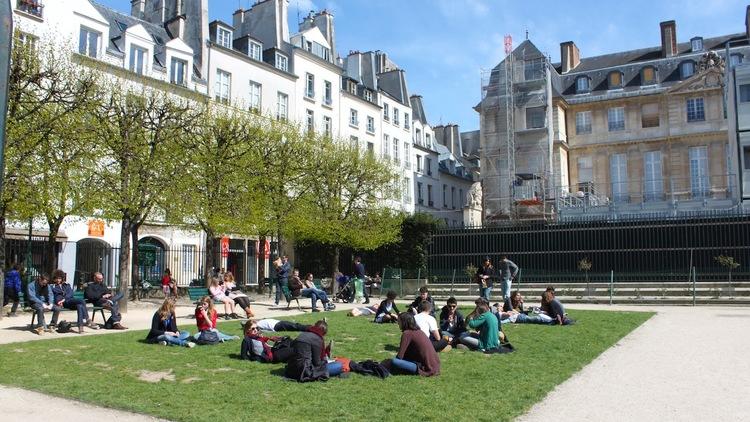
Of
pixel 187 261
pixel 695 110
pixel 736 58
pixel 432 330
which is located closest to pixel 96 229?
pixel 187 261

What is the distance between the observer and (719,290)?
72.3ft

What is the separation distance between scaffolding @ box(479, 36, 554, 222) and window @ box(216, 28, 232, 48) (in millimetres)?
19531

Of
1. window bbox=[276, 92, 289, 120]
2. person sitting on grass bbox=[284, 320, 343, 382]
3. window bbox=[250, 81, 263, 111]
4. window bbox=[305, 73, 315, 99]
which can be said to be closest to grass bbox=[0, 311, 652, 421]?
person sitting on grass bbox=[284, 320, 343, 382]

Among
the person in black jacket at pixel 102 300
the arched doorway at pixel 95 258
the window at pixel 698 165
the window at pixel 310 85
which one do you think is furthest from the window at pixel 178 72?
the window at pixel 698 165

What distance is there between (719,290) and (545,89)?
26.2 m

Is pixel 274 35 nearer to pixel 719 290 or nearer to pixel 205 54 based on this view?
pixel 205 54

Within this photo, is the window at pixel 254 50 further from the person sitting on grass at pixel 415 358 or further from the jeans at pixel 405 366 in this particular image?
the jeans at pixel 405 366

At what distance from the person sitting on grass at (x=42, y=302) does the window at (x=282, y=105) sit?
26.6 m

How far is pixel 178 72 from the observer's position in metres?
33.3

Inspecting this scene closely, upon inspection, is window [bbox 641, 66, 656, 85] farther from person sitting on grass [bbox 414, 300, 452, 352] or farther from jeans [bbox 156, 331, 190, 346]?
jeans [bbox 156, 331, 190, 346]

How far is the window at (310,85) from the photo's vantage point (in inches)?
1670

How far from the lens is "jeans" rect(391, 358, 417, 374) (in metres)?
8.34

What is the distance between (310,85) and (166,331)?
3334 cm

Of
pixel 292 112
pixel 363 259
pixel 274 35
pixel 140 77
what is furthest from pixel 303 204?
pixel 274 35
